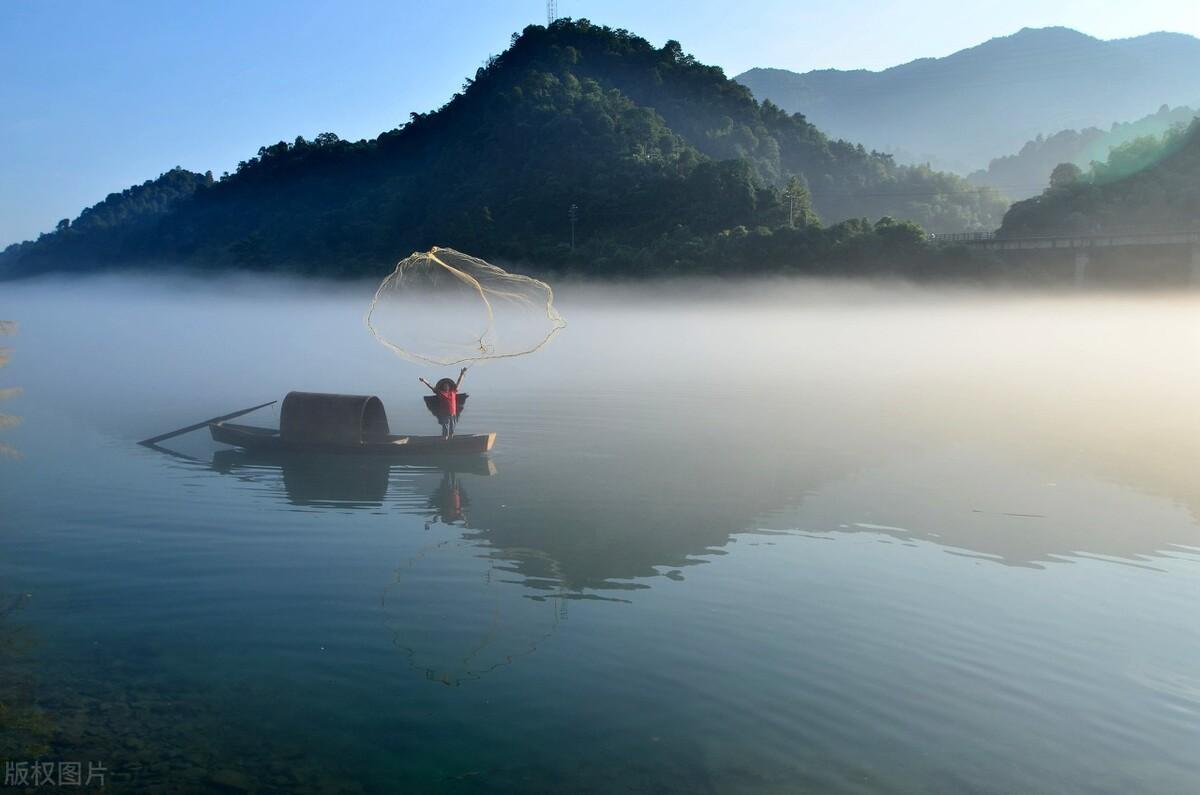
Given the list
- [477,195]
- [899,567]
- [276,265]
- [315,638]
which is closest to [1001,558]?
[899,567]

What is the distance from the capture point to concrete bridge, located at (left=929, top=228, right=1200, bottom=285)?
83250 mm

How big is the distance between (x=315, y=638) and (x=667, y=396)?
2841 centimetres

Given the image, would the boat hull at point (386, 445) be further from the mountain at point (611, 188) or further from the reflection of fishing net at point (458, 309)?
the mountain at point (611, 188)

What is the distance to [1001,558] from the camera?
59.1 feet

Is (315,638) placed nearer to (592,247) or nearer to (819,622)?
(819,622)

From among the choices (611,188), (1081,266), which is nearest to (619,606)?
(1081,266)

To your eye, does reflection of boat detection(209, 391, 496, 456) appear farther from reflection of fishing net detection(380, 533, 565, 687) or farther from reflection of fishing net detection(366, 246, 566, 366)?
reflection of fishing net detection(380, 533, 565, 687)

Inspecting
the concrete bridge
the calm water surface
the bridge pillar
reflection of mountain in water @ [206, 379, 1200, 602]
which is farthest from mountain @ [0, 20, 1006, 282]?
the calm water surface

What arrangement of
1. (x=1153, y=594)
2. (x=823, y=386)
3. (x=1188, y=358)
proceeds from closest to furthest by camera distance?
(x=1153, y=594), (x=823, y=386), (x=1188, y=358)

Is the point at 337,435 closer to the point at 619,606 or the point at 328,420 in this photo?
the point at 328,420

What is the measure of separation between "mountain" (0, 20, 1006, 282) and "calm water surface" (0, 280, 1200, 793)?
78260 mm

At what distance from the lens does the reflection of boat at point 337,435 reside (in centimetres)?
2611

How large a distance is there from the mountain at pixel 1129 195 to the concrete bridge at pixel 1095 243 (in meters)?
2.58

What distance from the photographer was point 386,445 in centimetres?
2603
